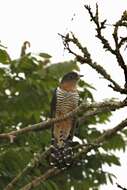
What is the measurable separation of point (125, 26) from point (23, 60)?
535cm

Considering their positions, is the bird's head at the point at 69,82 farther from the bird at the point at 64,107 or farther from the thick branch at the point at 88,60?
the thick branch at the point at 88,60

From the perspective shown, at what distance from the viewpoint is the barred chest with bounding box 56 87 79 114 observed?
8.89 metres

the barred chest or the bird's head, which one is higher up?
the bird's head

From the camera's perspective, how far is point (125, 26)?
354 centimetres

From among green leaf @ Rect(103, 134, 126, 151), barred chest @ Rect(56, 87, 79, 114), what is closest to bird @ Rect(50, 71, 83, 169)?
barred chest @ Rect(56, 87, 79, 114)

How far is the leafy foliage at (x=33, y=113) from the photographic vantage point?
773cm

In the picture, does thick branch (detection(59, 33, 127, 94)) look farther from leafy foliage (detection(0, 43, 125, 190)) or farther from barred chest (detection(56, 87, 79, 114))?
barred chest (detection(56, 87, 79, 114))

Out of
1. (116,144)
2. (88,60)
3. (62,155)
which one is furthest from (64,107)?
(88,60)

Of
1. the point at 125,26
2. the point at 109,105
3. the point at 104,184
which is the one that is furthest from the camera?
the point at 104,184

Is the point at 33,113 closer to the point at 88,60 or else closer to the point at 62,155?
the point at 62,155

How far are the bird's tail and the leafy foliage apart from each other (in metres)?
0.29

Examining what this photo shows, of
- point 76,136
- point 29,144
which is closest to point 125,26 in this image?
point 29,144

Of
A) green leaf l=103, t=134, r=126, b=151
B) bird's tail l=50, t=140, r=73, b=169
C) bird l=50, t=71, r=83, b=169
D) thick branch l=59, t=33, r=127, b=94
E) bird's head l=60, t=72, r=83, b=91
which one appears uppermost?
thick branch l=59, t=33, r=127, b=94

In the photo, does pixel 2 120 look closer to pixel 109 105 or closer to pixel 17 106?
pixel 17 106
